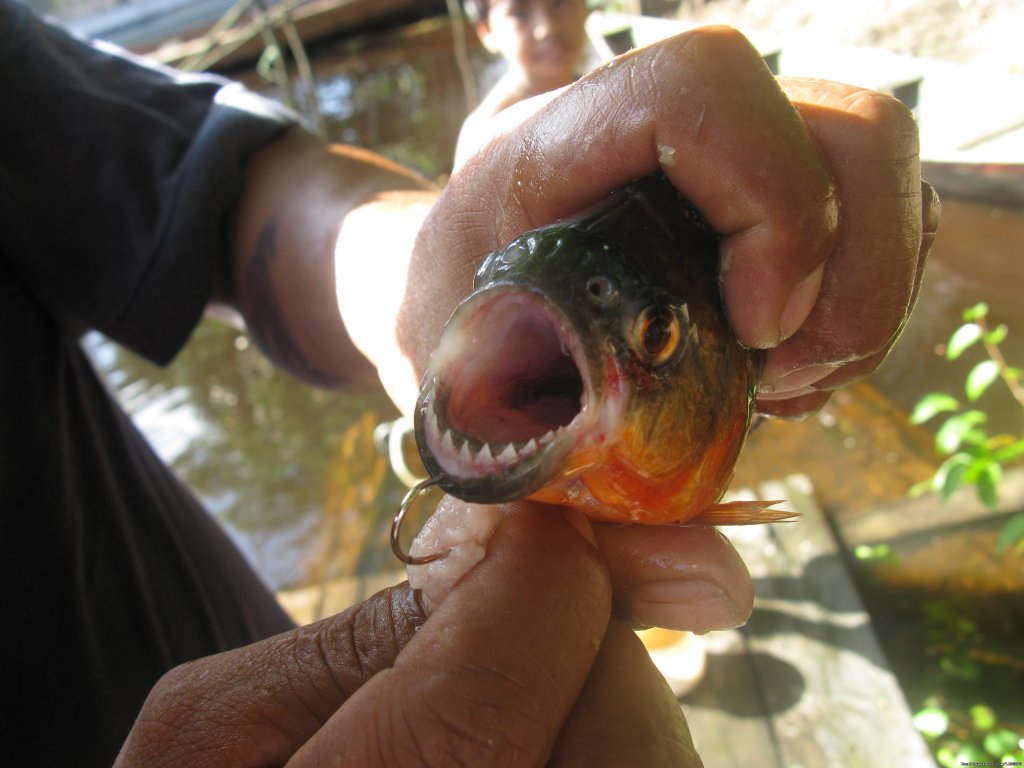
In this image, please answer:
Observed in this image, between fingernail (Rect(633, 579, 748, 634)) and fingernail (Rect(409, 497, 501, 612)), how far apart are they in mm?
359

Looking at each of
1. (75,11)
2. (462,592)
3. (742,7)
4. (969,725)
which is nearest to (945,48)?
(742,7)

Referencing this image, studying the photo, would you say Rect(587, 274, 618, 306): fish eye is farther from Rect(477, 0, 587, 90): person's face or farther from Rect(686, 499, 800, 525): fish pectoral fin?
Rect(477, 0, 587, 90): person's face

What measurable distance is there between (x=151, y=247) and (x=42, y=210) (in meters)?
0.32

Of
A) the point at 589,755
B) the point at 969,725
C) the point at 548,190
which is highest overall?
the point at 548,190

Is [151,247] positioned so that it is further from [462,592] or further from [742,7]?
[742,7]

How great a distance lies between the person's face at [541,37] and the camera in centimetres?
483

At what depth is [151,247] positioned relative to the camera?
2.18 metres

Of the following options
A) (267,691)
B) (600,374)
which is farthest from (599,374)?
(267,691)

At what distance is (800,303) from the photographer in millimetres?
1367

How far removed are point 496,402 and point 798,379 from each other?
86 centimetres

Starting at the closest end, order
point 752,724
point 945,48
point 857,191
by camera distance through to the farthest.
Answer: point 857,191, point 752,724, point 945,48

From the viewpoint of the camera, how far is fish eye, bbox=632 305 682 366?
1.17 metres

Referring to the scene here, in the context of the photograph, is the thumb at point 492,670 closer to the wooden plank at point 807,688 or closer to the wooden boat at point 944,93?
the wooden boat at point 944,93

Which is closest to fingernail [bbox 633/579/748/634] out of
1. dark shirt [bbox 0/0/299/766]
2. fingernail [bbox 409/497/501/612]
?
fingernail [bbox 409/497/501/612]
